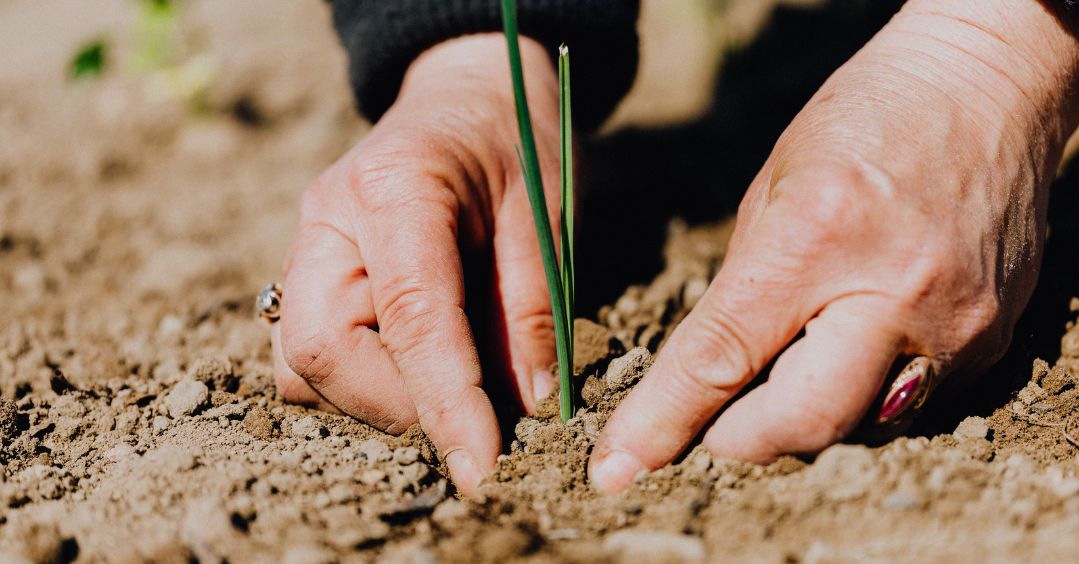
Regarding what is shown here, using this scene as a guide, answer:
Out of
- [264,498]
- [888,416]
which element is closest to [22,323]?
[264,498]

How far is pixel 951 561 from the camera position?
85cm

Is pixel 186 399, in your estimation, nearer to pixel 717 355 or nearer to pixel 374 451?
pixel 374 451

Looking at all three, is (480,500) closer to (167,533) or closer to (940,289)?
(167,533)

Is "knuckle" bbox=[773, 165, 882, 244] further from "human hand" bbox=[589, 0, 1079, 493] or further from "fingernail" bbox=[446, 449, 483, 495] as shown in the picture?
"fingernail" bbox=[446, 449, 483, 495]

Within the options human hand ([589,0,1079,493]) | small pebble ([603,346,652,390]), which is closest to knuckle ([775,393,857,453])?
human hand ([589,0,1079,493])

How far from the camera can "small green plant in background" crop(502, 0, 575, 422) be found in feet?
3.35

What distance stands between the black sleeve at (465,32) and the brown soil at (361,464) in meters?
0.45

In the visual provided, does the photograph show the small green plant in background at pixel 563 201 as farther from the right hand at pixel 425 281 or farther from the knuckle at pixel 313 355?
the knuckle at pixel 313 355

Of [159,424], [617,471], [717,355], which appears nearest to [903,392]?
[717,355]

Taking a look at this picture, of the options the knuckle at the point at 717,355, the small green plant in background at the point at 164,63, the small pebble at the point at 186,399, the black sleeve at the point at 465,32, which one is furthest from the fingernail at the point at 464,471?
the small green plant in background at the point at 164,63

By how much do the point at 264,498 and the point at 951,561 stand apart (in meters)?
0.81

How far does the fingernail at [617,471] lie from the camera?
1093 millimetres

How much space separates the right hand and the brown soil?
69 mm

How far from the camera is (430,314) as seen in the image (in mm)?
1207
